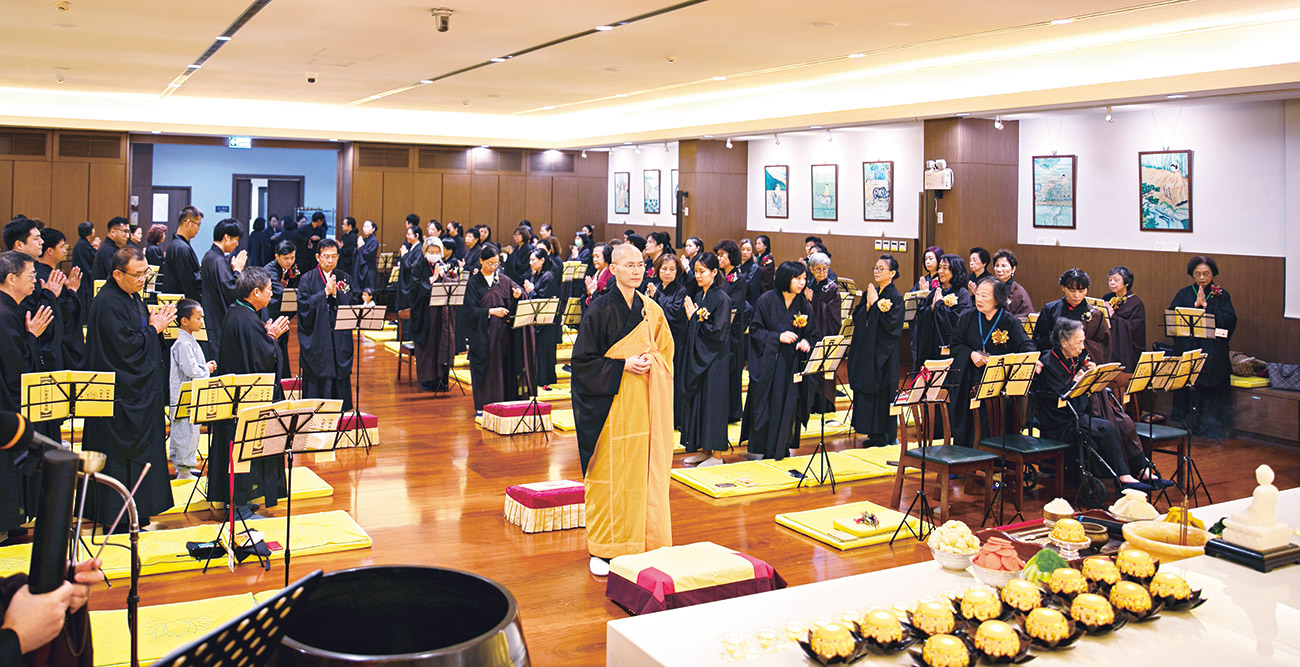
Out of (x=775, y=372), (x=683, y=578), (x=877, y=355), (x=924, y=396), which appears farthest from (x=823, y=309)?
(x=683, y=578)

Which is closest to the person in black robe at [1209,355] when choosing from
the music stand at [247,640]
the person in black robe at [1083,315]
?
the person in black robe at [1083,315]

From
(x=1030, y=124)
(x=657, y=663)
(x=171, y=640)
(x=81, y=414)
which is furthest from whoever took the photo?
(x=1030, y=124)

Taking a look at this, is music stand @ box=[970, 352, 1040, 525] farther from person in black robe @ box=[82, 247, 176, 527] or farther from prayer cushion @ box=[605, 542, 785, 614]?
person in black robe @ box=[82, 247, 176, 527]

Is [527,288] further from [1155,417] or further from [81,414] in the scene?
[1155,417]

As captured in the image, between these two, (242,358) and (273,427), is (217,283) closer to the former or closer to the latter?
(242,358)

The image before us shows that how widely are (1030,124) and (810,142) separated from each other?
3933mm

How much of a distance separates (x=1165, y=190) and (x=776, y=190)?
21.9 ft

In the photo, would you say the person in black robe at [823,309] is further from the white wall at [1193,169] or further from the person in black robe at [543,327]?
the white wall at [1193,169]

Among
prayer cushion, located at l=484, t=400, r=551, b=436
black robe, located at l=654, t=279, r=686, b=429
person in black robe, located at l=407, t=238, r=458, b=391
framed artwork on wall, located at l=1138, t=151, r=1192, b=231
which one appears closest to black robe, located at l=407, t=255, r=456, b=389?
person in black robe, located at l=407, t=238, r=458, b=391

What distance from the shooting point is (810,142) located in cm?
1570

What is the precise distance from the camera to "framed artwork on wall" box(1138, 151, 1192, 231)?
35.1ft

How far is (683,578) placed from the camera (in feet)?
16.1

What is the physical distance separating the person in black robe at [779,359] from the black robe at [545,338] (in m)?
3.52

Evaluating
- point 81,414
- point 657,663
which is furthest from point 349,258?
point 657,663
